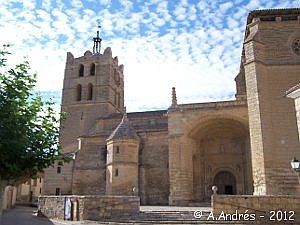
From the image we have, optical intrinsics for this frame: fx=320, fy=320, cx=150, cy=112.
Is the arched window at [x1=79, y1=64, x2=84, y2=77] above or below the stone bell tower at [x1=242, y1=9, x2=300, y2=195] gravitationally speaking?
above

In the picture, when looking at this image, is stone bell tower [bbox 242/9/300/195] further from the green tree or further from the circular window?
the green tree

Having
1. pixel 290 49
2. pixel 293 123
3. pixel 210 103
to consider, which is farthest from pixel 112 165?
pixel 290 49

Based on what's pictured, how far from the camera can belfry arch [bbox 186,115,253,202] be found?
23.7m

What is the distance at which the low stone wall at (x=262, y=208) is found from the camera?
1197 cm

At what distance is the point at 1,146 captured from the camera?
665cm

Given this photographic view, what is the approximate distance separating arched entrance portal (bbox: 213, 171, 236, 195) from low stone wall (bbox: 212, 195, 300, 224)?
1294 centimetres

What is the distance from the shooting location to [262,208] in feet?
40.1

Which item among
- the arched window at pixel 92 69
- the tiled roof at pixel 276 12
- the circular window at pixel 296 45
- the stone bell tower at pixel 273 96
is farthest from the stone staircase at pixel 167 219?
the arched window at pixel 92 69

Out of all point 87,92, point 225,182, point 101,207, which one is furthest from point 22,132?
point 87,92

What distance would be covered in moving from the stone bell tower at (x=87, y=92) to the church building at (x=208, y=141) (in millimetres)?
145

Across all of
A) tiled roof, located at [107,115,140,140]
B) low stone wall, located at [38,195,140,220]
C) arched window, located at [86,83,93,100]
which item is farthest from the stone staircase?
arched window, located at [86,83,93,100]

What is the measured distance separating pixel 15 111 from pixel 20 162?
122cm

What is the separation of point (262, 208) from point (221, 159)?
13116 millimetres

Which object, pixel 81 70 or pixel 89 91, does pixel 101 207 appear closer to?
pixel 89 91
